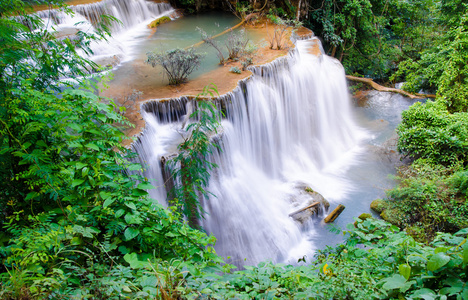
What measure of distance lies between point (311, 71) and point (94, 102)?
9.13 m

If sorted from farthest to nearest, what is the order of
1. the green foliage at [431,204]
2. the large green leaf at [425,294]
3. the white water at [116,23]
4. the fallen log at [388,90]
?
the fallen log at [388,90]
the white water at [116,23]
the green foliage at [431,204]
the large green leaf at [425,294]

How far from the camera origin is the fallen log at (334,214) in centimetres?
717

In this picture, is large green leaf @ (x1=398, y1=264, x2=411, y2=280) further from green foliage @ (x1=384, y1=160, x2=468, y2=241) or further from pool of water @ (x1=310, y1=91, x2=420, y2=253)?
green foliage @ (x1=384, y1=160, x2=468, y2=241)

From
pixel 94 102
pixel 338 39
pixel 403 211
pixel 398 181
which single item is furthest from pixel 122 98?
pixel 338 39

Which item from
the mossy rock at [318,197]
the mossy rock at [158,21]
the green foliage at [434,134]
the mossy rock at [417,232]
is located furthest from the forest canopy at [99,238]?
the mossy rock at [158,21]

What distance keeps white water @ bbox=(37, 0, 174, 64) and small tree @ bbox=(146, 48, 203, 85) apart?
5.50 ft

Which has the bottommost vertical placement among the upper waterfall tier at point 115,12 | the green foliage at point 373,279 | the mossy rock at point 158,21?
the green foliage at point 373,279

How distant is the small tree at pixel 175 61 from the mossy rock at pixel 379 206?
5814 millimetres

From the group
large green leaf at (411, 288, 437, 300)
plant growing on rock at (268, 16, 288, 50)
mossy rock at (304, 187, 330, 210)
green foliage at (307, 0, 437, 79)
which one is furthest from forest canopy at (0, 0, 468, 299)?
green foliage at (307, 0, 437, 79)

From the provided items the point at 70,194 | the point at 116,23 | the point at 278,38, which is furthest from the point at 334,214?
the point at 116,23

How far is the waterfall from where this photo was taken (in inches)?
255

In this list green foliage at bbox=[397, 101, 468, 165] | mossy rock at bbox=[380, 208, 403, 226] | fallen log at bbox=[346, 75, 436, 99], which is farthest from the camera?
fallen log at bbox=[346, 75, 436, 99]

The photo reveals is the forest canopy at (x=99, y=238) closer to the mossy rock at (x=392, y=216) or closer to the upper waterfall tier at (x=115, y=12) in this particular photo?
the mossy rock at (x=392, y=216)

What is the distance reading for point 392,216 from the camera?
684cm
